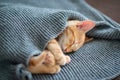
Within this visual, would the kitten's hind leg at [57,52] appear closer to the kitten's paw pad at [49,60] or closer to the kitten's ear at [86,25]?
the kitten's paw pad at [49,60]

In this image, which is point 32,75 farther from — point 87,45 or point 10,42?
point 87,45

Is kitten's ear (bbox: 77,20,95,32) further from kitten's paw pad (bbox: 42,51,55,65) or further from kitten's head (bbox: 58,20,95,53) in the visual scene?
kitten's paw pad (bbox: 42,51,55,65)

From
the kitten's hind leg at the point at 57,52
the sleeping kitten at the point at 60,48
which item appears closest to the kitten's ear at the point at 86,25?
the sleeping kitten at the point at 60,48

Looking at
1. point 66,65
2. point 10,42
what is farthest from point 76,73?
point 10,42

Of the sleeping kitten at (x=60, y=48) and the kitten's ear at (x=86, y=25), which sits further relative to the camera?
the kitten's ear at (x=86, y=25)

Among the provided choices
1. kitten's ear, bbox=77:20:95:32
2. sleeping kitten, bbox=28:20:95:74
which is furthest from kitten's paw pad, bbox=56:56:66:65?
kitten's ear, bbox=77:20:95:32
